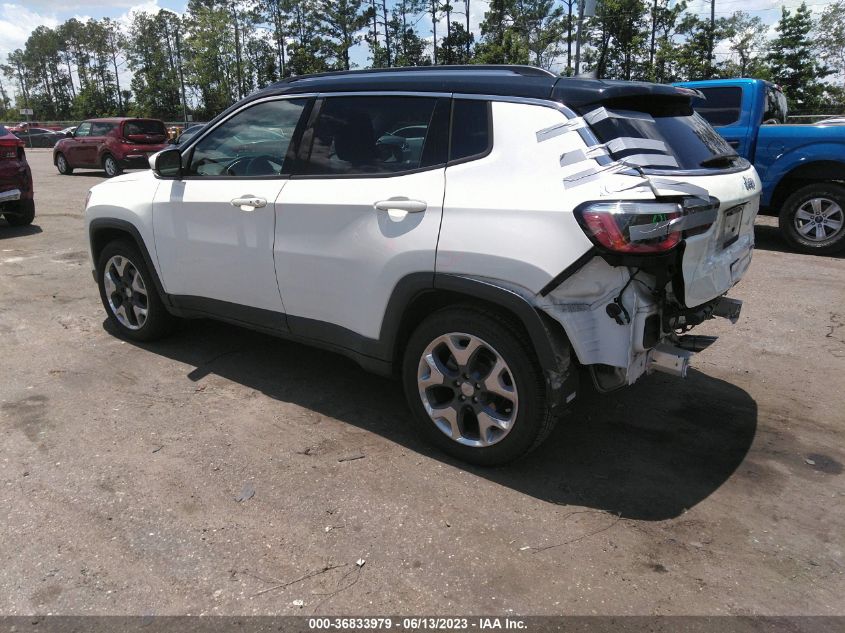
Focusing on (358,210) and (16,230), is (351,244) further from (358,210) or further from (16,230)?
(16,230)

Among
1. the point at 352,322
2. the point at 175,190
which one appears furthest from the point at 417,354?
the point at 175,190

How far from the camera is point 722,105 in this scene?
8695mm

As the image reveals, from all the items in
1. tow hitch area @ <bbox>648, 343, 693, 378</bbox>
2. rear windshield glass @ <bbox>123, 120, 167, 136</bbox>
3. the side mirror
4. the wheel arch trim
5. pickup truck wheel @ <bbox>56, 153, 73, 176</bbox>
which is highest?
rear windshield glass @ <bbox>123, 120, 167, 136</bbox>

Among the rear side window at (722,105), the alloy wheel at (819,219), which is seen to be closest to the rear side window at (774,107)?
the rear side window at (722,105)

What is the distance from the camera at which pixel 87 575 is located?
2562 millimetres

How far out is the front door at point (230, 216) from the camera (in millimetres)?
3855

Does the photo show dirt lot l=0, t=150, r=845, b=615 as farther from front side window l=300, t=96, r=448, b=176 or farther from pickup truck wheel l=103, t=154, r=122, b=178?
pickup truck wheel l=103, t=154, r=122, b=178

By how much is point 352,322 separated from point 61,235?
767 cm

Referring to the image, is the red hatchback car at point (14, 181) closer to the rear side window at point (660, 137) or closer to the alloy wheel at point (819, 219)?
the rear side window at point (660, 137)

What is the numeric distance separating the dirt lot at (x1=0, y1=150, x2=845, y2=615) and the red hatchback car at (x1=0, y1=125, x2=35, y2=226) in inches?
229

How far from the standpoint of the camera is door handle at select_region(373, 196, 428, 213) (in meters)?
3.16

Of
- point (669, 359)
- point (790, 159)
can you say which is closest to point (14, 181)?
point (669, 359)

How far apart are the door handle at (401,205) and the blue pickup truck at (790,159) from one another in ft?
21.5

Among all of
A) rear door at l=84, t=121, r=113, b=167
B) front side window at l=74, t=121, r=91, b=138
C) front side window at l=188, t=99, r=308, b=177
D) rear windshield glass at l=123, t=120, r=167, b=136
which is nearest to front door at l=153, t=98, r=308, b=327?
front side window at l=188, t=99, r=308, b=177
